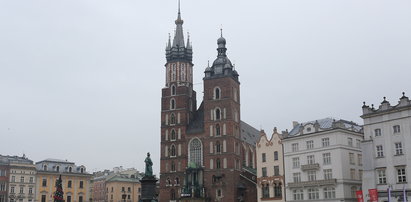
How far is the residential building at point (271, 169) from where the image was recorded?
74.0 meters

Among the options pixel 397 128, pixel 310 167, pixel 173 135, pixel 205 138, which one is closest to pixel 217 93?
pixel 205 138

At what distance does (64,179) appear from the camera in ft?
363

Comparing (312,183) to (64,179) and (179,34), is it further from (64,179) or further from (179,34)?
(64,179)

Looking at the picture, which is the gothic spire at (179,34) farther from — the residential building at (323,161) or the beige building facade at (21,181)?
the residential building at (323,161)

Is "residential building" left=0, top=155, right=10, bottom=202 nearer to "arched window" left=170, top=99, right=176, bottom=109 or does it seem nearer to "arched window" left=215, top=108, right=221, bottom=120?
"arched window" left=170, top=99, right=176, bottom=109

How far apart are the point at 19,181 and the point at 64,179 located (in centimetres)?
945

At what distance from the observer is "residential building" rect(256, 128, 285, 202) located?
2913 inches

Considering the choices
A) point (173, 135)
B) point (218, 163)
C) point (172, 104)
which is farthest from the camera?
point (172, 104)

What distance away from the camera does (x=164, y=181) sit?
9644 centimetres

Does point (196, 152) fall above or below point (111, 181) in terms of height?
above

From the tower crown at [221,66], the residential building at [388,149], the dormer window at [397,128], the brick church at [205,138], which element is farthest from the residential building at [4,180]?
the dormer window at [397,128]

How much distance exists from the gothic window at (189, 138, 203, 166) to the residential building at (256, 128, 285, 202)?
1984 cm

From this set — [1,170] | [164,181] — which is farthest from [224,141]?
[1,170]

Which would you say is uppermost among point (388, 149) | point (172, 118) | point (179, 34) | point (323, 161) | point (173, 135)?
point (179, 34)
